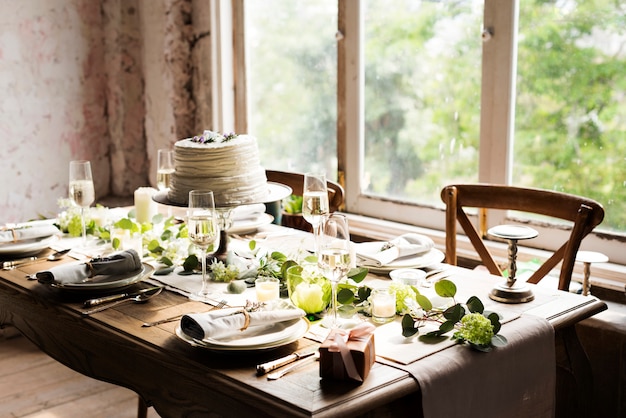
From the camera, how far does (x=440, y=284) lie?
1565 mm

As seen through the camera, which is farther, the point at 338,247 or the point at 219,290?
the point at 219,290

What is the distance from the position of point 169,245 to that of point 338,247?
74 cm

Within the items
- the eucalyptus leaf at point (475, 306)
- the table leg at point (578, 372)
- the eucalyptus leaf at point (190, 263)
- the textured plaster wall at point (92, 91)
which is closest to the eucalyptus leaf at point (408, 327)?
the eucalyptus leaf at point (475, 306)

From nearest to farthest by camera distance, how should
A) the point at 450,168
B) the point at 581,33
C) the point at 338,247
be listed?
the point at 338,247 → the point at 581,33 → the point at 450,168

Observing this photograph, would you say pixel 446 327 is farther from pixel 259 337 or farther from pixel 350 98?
pixel 350 98

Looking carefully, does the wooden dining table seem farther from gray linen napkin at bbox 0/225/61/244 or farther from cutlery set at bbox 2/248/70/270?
gray linen napkin at bbox 0/225/61/244

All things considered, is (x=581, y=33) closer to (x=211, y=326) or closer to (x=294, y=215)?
(x=294, y=215)

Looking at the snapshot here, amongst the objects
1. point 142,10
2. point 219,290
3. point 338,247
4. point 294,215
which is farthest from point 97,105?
point 338,247

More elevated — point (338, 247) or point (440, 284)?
point (338, 247)

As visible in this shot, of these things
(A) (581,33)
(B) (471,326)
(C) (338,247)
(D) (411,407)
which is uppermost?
(A) (581,33)

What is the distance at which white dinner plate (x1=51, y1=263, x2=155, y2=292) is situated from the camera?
170 cm

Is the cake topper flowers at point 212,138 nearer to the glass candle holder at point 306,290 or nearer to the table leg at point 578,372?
the glass candle holder at point 306,290

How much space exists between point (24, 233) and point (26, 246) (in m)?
0.07

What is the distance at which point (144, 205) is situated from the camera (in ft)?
7.69
